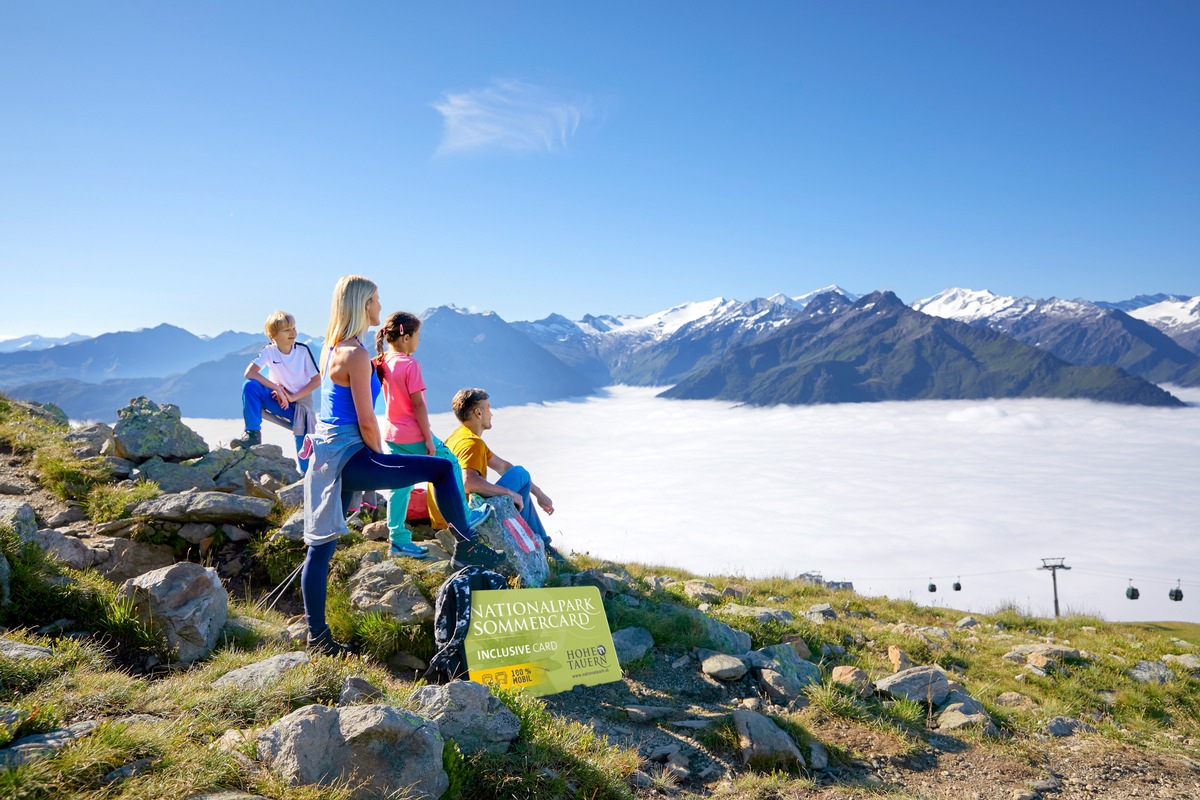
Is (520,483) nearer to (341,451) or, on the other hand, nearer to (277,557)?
(341,451)

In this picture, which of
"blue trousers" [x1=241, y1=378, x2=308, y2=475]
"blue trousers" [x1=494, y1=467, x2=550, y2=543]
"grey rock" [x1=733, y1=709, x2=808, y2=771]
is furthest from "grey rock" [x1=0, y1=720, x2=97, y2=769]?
"blue trousers" [x1=241, y1=378, x2=308, y2=475]

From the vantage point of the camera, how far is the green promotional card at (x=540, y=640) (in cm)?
557

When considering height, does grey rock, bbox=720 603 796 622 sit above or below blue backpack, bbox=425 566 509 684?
below

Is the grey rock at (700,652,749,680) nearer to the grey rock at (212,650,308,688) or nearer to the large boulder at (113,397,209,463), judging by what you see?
the grey rock at (212,650,308,688)

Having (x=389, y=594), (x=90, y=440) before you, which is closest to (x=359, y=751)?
(x=389, y=594)

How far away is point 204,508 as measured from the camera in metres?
7.84

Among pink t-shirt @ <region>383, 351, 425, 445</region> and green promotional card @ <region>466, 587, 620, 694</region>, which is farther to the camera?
pink t-shirt @ <region>383, 351, 425, 445</region>

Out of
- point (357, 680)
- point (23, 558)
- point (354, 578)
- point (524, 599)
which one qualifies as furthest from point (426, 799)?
point (23, 558)

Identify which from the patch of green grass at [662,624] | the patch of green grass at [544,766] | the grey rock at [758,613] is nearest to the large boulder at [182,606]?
the patch of green grass at [544,766]

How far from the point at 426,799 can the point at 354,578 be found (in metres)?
3.95

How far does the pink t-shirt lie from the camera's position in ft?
21.1

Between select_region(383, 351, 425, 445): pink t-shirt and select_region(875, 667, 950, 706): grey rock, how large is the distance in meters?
6.44

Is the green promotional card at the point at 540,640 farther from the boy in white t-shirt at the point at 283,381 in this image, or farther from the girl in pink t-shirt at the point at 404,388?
the boy in white t-shirt at the point at 283,381

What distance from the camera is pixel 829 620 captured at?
12.7 metres
